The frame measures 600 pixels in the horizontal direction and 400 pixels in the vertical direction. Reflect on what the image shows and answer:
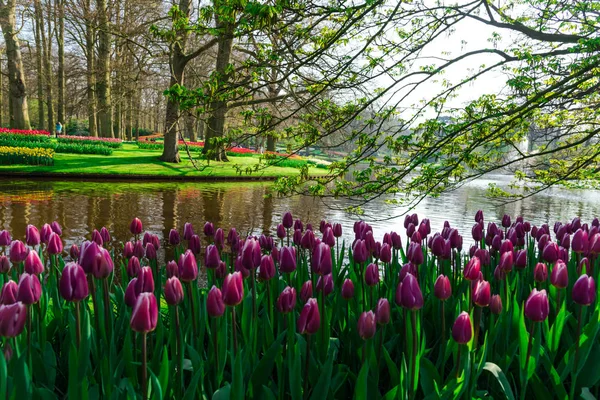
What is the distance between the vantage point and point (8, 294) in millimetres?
1933

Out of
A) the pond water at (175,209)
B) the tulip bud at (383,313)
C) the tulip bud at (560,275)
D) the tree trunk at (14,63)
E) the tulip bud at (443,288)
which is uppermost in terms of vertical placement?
the tree trunk at (14,63)

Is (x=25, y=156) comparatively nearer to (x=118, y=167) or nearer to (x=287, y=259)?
(x=118, y=167)

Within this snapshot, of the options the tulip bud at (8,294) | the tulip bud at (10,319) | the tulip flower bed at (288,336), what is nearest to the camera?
the tulip bud at (10,319)

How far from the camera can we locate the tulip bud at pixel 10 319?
1.63m

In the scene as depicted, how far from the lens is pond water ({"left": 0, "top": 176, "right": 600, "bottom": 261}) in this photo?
33.3 ft

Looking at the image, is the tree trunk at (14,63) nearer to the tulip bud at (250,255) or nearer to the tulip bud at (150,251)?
the tulip bud at (150,251)

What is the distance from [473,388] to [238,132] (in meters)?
3.95

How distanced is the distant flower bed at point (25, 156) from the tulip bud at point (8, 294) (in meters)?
18.2

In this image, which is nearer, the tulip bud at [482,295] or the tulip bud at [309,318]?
the tulip bud at [309,318]

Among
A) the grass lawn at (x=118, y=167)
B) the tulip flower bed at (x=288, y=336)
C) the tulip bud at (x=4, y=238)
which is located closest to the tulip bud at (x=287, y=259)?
the tulip flower bed at (x=288, y=336)

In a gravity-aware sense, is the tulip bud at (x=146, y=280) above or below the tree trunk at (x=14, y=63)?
below

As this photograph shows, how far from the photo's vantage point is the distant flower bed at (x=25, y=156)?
17469 millimetres

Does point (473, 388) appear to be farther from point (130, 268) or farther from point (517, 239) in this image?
point (517, 239)

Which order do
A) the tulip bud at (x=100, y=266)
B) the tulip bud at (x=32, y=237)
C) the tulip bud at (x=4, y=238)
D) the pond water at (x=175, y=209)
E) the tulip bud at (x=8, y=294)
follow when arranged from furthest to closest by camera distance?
1. the pond water at (x=175, y=209)
2. the tulip bud at (x=4, y=238)
3. the tulip bud at (x=32, y=237)
4. the tulip bud at (x=100, y=266)
5. the tulip bud at (x=8, y=294)
